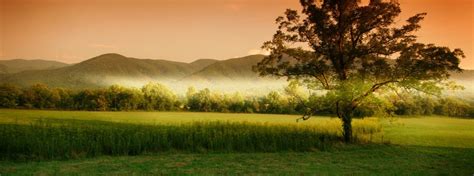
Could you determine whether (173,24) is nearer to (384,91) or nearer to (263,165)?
(384,91)

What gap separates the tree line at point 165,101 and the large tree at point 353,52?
13080mm

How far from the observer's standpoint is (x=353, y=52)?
17250 millimetres

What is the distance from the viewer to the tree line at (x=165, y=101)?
39625 mm

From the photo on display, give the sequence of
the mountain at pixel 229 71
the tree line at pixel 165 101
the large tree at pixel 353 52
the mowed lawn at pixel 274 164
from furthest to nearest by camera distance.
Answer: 1. the mountain at pixel 229 71
2. the tree line at pixel 165 101
3. the large tree at pixel 353 52
4. the mowed lawn at pixel 274 164

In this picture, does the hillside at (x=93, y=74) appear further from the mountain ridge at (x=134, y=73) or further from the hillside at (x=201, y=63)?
the hillside at (x=201, y=63)

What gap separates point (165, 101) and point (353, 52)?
36.1 metres

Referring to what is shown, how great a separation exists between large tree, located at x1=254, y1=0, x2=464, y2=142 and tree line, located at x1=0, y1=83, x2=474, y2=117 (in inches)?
515

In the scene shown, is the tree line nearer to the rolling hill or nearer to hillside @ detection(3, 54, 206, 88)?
the rolling hill

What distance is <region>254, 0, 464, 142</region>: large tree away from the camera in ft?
53.2

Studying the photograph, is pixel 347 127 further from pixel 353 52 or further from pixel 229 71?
pixel 229 71

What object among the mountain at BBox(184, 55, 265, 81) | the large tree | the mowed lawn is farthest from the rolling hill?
the mowed lawn

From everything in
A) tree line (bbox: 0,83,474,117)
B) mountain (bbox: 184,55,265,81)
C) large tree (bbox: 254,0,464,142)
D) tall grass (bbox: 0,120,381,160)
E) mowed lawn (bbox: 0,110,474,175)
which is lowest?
mowed lawn (bbox: 0,110,474,175)

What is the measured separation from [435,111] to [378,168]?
113ft

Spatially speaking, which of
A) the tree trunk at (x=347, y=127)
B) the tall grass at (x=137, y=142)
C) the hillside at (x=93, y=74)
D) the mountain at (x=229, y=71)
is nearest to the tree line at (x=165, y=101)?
the hillside at (x=93, y=74)
